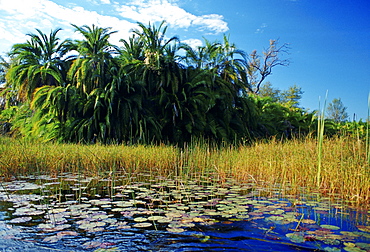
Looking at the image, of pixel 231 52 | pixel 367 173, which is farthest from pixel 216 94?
pixel 367 173

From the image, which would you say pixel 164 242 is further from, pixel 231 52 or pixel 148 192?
pixel 231 52

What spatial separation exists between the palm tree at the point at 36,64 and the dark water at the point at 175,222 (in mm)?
5737

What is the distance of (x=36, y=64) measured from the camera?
840 cm

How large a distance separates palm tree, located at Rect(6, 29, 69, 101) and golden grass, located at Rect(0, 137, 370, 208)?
3.91 m

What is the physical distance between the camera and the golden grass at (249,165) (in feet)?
10.8

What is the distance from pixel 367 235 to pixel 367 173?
1.37 metres

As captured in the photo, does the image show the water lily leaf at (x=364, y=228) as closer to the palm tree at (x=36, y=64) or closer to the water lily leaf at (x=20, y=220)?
the water lily leaf at (x=20, y=220)

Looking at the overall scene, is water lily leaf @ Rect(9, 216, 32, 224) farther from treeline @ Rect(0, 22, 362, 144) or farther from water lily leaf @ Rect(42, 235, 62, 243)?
treeline @ Rect(0, 22, 362, 144)

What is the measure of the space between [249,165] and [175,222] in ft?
9.35

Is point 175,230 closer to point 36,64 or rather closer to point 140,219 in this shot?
point 140,219

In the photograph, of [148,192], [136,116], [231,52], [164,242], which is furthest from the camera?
[231,52]

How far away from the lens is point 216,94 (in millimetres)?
7941

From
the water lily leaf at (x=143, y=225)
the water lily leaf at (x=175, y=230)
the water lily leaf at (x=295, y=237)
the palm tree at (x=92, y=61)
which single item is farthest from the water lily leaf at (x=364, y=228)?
the palm tree at (x=92, y=61)

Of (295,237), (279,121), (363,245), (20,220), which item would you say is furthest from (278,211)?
(279,121)
